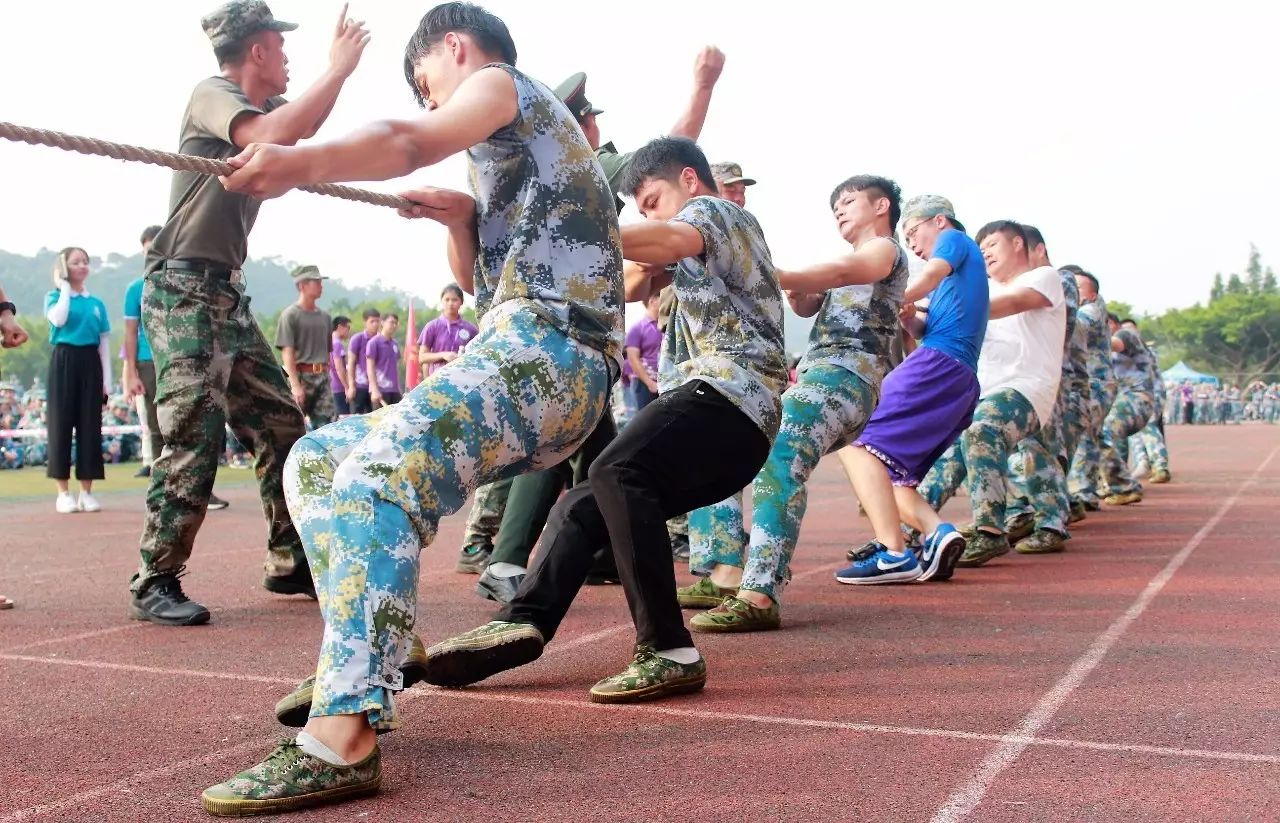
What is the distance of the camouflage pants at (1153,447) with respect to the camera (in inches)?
585

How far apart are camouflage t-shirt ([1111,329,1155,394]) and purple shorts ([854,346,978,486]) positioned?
6924 mm

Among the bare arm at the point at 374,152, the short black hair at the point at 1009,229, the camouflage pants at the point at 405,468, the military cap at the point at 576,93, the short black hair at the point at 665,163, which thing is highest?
the military cap at the point at 576,93

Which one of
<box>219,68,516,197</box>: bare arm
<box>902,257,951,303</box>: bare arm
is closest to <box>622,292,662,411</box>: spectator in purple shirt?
<box>902,257,951,303</box>: bare arm

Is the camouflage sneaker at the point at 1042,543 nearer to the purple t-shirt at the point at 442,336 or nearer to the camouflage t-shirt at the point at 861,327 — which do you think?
the camouflage t-shirt at the point at 861,327

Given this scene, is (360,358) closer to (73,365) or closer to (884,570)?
(73,365)

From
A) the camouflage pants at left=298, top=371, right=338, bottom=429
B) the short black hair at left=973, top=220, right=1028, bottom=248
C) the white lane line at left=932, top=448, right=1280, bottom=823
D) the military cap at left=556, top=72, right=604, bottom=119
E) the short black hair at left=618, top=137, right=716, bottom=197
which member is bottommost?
the white lane line at left=932, top=448, right=1280, bottom=823

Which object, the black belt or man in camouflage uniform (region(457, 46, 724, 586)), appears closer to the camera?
the black belt

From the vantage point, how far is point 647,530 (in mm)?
3771

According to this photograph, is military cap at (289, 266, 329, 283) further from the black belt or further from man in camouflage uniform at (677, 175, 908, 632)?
man in camouflage uniform at (677, 175, 908, 632)

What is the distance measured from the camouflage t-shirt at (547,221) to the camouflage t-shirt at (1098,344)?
27.7 ft

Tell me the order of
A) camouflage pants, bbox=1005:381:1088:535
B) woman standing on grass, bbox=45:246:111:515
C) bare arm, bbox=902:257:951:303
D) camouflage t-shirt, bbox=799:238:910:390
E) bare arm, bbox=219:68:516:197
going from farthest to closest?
woman standing on grass, bbox=45:246:111:515
camouflage pants, bbox=1005:381:1088:535
bare arm, bbox=902:257:951:303
camouflage t-shirt, bbox=799:238:910:390
bare arm, bbox=219:68:516:197

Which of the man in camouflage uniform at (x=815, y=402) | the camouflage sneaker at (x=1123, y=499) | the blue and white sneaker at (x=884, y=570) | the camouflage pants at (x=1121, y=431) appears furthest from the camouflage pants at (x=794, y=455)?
the camouflage pants at (x=1121, y=431)

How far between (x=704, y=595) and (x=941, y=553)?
1.47 metres

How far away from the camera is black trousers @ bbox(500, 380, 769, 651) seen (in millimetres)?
3793
